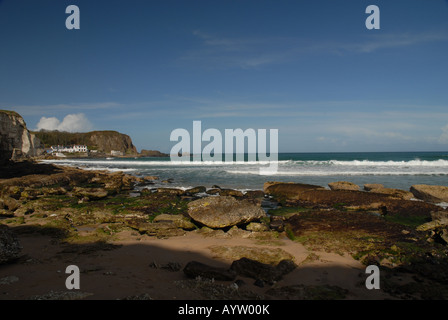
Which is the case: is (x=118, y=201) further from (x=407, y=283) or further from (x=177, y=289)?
(x=407, y=283)

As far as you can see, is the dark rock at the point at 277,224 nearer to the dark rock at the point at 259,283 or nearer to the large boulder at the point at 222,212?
the large boulder at the point at 222,212

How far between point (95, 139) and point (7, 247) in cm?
18537

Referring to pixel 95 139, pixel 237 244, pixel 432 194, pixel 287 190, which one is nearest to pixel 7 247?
pixel 237 244

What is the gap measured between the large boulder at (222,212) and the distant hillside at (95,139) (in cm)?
16954

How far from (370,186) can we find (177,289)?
19.5m

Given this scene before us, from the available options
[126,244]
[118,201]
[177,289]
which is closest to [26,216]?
[118,201]

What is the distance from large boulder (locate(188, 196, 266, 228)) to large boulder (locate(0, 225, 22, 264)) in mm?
5967

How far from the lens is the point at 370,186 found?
20.1 m

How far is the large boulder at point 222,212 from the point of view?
412 inches

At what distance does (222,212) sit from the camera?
1073 cm

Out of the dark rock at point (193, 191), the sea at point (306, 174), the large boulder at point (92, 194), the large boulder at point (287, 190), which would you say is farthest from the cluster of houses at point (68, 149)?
→ the large boulder at point (287, 190)

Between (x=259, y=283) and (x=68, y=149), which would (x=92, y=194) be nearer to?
(x=259, y=283)

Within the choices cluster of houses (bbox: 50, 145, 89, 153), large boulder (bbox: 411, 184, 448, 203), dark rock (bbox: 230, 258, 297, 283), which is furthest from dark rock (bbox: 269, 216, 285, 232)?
cluster of houses (bbox: 50, 145, 89, 153)

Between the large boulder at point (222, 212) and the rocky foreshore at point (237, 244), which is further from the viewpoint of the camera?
the large boulder at point (222, 212)
